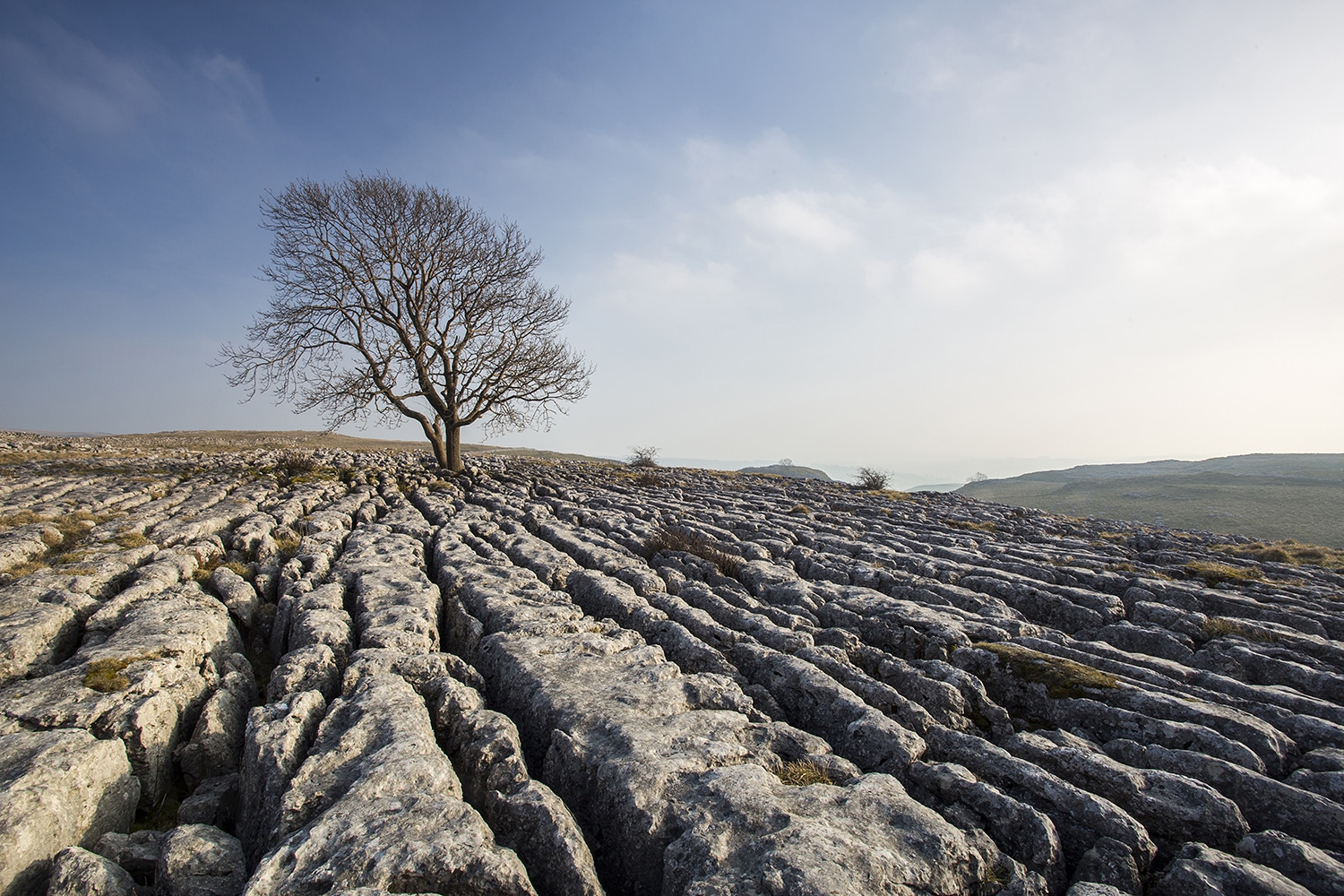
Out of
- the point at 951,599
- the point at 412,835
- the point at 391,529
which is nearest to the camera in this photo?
the point at 412,835

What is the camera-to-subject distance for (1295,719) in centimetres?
580

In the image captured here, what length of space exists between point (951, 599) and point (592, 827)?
7542mm

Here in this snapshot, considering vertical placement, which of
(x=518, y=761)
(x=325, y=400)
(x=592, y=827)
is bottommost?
(x=592, y=827)

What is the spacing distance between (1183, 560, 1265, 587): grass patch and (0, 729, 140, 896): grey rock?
16778mm

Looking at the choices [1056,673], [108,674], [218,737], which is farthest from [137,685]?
[1056,673]

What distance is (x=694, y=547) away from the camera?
12328 millimetres

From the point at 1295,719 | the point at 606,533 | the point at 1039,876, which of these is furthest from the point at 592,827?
the point at 606,533

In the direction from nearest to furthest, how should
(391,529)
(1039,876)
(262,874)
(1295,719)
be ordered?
(262,874) → (1039,876) → (1295,719) → (391,529)

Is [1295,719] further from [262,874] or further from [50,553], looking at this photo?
[50,553]

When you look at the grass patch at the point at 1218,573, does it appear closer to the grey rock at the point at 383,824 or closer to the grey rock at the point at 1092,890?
the grey rock at the point at 1092,890

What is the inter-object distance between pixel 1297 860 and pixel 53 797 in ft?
28.8

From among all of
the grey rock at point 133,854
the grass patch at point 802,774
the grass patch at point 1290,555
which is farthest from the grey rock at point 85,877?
the grass patch at point 1290,555

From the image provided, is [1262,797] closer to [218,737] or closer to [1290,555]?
[218,737]

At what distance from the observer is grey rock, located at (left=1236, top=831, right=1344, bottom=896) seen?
3.78m
